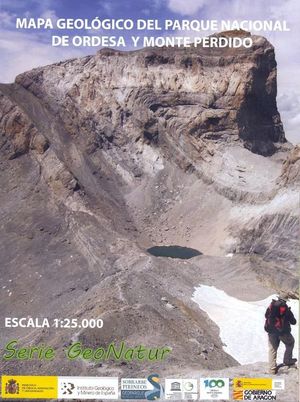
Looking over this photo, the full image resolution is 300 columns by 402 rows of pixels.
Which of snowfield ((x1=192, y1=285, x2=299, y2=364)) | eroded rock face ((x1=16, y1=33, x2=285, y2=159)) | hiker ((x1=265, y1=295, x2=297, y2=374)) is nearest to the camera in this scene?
hiker ((x1=265, y1=295, x2=297, y2=374))

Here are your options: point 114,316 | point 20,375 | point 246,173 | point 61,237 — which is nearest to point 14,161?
point 61,237

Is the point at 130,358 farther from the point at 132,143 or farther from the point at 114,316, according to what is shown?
the point at 132,143

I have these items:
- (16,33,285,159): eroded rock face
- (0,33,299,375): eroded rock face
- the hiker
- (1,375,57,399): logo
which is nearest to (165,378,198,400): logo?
(0,33,299,375): eroded rock face

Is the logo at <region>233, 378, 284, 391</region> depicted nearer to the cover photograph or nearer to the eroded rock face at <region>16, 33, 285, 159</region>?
the cover photograph

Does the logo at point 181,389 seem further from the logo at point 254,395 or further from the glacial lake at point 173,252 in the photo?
the glacial lake at point 173,252

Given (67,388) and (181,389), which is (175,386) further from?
(67,388)

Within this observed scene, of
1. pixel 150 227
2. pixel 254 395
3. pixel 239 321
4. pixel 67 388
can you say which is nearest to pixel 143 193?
pixel 150 227

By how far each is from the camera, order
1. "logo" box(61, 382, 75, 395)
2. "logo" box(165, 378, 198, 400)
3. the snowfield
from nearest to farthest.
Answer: "logo" box(165, 378, 198, 400) → "logo" box(61, 382, 75, 395) → the snowfield
